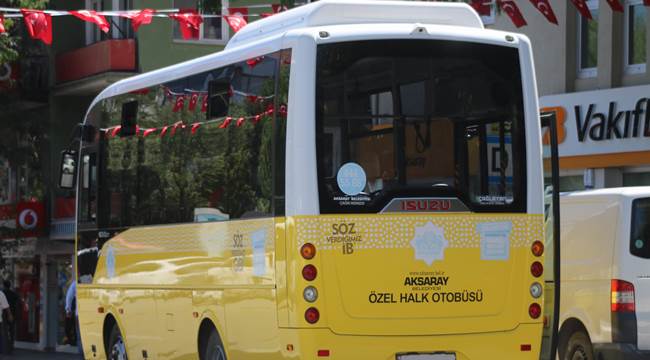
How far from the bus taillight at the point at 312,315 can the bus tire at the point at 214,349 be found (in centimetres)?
168

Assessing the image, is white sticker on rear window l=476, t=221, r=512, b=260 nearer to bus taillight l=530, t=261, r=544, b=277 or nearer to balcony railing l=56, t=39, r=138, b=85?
bus taillight l=530, t=261, r=544, b=277

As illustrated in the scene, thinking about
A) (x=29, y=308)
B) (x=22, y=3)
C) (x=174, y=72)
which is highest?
(x=22, y=3)

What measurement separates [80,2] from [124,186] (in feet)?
78.8

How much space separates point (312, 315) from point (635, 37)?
14.8m

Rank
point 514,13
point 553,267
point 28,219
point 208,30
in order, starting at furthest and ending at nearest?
point 28,219 → point 208,30 → point 514,13 → point 553,267

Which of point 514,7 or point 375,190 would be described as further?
point 514,7

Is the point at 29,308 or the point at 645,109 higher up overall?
the point at 645,109

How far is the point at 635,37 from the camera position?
996 inches

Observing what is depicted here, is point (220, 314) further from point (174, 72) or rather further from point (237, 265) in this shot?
point (174, 72)

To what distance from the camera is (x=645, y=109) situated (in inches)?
953

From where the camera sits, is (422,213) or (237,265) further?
(237,265)

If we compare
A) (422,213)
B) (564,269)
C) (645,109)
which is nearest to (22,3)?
(645,109)

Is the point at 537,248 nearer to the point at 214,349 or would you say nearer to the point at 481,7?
the point at 214,349

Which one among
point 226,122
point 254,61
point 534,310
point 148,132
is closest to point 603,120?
A: point 148,132
